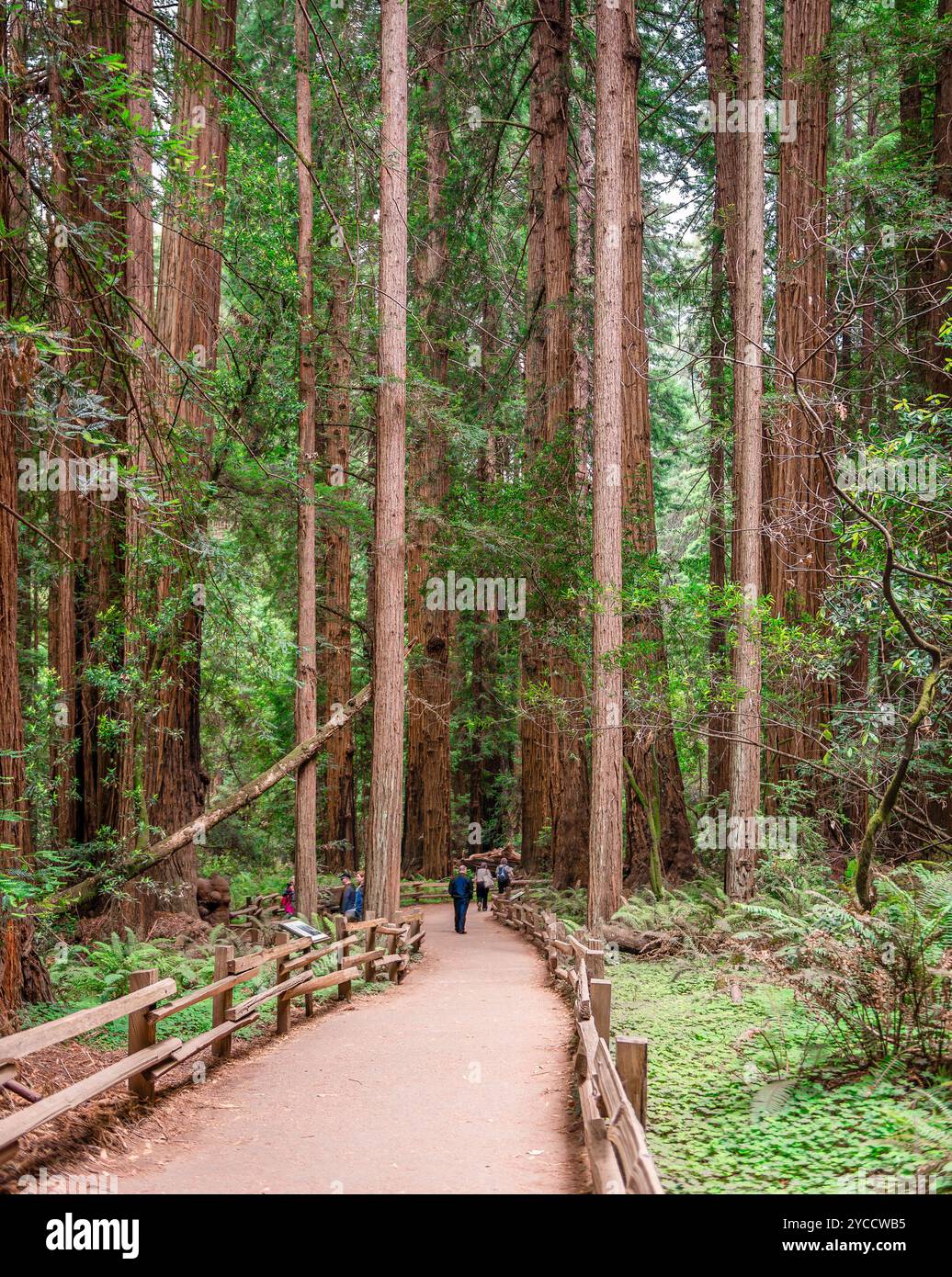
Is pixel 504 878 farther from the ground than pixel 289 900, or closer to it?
closer to it

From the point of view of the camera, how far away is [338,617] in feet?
77.7

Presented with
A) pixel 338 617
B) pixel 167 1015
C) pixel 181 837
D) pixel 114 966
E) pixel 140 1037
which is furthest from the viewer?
pixel 338 617

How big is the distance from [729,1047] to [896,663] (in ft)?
13.1

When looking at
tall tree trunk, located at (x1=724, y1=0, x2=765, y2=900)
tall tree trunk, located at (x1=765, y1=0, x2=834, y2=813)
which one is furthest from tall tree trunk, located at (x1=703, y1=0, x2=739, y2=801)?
tall tree trunk, located at (x1=765, y1=0, x2=834, y2=813)

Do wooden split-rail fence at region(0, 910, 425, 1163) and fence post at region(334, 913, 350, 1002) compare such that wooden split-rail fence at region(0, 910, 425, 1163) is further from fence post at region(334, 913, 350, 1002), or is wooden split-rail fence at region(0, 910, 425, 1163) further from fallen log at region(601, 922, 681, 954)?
fallen log at region(601, 922, 681, 954)

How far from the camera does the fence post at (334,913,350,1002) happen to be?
40.1 feet

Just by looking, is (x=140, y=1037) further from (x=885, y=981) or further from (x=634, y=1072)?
(x=885, y=981)

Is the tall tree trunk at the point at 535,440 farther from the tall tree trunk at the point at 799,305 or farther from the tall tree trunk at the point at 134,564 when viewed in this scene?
the tall tree trunk at the point at 134,564

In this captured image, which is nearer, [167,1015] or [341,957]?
[167,1015]

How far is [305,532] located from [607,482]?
18.6 feet

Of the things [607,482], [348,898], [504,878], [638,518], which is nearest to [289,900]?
[348,898]

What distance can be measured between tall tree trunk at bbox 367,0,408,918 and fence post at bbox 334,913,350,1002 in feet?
11.8
